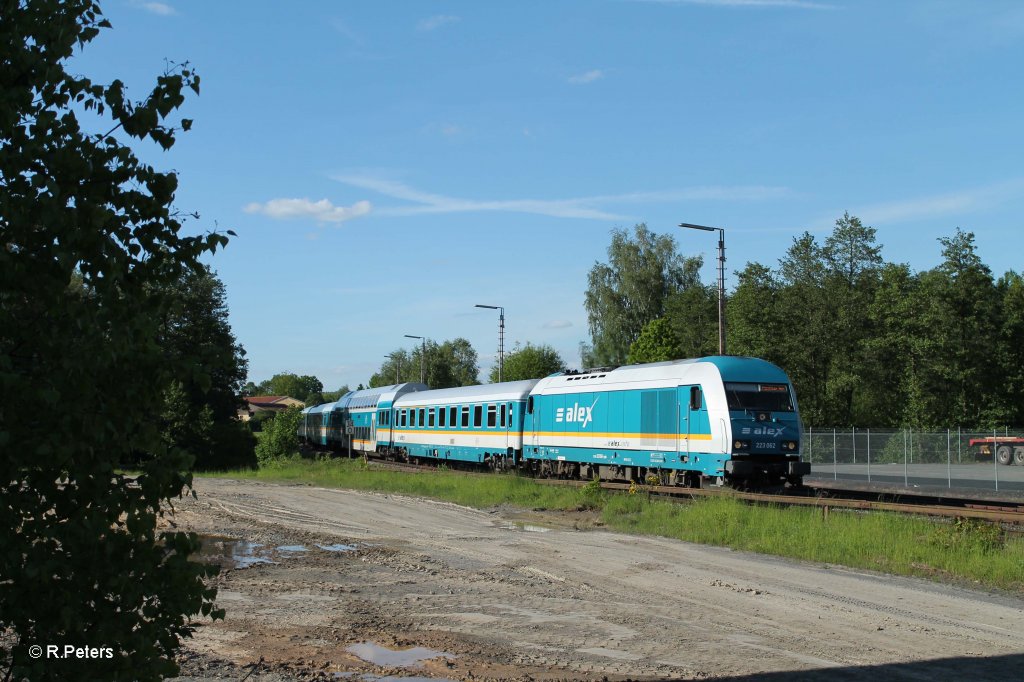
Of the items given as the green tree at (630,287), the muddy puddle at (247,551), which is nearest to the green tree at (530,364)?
the green tree at (630,287)

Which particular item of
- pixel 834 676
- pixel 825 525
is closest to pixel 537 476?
pixel 825 525

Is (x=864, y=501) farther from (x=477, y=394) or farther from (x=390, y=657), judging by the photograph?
(x=477, y=394)

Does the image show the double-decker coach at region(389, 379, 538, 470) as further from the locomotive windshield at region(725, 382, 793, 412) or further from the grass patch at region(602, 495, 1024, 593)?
the grass patch at region(602, 495, 1024, 593)

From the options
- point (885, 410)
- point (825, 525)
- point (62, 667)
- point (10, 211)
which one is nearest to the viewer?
point (10, 211)

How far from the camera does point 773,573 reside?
13836mm

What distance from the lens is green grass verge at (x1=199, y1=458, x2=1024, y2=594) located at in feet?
45.3

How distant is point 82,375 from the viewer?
3.70 m

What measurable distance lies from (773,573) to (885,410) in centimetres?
5594

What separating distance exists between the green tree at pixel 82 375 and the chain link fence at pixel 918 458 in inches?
1331

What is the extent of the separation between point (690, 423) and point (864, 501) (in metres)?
6.04

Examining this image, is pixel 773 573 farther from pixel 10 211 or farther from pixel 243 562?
pixel 10 211

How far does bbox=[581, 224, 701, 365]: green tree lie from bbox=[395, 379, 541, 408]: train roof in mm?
A: 34754

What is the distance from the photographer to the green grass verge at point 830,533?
13812 millimetres

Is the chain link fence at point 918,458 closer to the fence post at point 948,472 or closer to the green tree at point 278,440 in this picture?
the fence post at point 948,472
